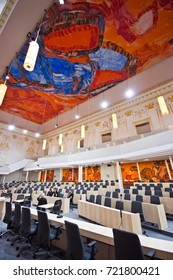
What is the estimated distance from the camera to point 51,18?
21.3 ft

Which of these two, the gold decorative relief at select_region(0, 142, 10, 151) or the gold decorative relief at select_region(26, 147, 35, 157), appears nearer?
the gold decorative relief at select_region(0, 142, 10, 151)

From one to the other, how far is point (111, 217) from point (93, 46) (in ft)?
31.8

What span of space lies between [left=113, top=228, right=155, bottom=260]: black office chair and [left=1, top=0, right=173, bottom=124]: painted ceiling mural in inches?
316

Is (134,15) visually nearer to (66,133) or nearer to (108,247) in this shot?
(108,247)

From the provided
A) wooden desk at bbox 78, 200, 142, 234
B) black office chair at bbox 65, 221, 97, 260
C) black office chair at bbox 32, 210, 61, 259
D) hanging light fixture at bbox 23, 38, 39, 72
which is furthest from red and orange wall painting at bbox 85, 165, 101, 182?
hanging light fixture at bbox 23, 38, 39, 72

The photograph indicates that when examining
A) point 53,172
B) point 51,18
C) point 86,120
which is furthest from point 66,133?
point 51,18

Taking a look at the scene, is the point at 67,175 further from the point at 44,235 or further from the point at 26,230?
the point at 44,235

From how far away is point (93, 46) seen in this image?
27.8 ft

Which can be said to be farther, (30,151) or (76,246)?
(30,151)

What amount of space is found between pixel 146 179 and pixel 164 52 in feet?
31.8

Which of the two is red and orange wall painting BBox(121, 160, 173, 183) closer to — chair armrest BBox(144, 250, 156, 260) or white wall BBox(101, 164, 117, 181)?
white wall BBox(101, 164, 117, 181)

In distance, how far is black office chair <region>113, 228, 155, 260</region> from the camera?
1459 mm

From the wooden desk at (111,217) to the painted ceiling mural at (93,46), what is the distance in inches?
315

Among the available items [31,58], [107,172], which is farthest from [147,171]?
Answer: [31,58]
